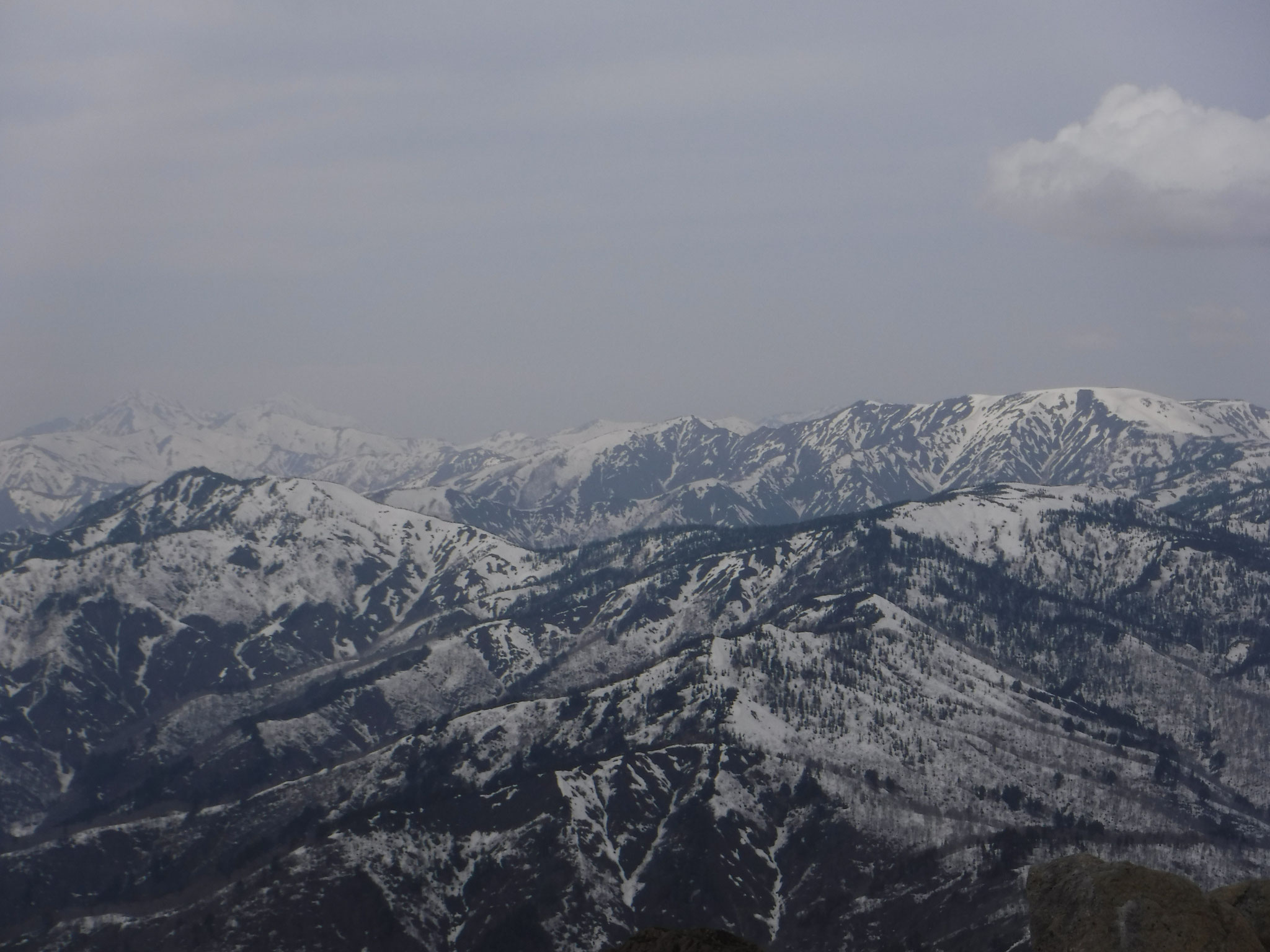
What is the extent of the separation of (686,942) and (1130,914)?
15.8 meters

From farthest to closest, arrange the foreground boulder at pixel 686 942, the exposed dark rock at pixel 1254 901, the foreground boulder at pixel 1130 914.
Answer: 1. the foreground boulder at pixel 686 942
2. the exposed dark rock at pixel 1254 901
3. the foreground boulder at pixel 1130 914

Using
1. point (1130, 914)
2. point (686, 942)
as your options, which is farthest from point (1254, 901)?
point (686, 942)

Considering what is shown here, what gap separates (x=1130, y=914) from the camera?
127 ft

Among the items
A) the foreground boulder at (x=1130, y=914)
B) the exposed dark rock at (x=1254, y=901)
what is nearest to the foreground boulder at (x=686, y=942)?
the foreground boulder at (x=1130, y=914)

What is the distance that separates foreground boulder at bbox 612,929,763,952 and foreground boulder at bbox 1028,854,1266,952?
35.2 ft

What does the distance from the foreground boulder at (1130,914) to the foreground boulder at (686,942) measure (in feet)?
35.2

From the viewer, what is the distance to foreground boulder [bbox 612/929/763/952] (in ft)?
138

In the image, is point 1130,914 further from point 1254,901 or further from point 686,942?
point 686,942

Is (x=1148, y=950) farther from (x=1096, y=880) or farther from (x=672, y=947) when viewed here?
(x=672, y=947)

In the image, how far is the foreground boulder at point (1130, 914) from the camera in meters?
37.7

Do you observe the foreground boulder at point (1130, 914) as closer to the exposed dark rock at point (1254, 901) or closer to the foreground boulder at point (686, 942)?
the exposed dark rock at point (1254, 901)

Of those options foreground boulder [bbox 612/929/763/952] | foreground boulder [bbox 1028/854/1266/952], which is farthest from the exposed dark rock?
foreground boulder [bbox 612/929/763/952]

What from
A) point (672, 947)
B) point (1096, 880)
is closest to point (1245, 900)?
point (1096, 880)

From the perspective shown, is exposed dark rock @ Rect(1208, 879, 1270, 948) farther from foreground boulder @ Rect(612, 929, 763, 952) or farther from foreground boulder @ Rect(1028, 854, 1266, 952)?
foreground boulder @ Rect(612, 929, 763, 952)
